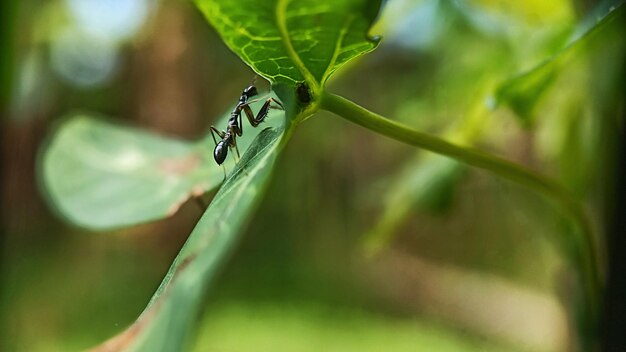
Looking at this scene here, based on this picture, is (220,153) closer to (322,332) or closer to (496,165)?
(496,165)

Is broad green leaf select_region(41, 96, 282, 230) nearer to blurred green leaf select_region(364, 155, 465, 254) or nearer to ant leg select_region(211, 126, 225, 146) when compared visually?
ant leg select_region(211, 126, 225, 146)

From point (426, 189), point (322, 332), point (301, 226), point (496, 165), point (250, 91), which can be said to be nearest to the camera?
point (496, 165)

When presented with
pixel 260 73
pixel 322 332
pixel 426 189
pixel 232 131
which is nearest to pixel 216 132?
pixel 232 131

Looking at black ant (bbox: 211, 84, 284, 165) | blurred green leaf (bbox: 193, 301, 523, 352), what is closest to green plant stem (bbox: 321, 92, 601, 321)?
black ant (bbox: 211, 84, 284, 165)

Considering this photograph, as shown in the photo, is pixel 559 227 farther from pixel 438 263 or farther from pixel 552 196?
pixel 438 263

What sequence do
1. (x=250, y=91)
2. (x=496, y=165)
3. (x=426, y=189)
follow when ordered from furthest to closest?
(x=426, y=189)
(x=250, y=91)
(x=496, y=165)

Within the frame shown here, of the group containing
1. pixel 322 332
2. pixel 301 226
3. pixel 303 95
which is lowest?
pixel 301 226
